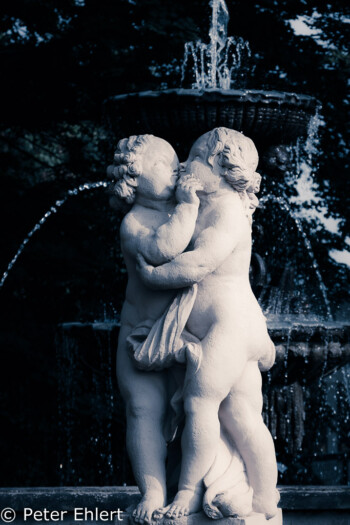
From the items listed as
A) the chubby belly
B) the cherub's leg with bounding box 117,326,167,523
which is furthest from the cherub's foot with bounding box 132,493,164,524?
the chubby belly

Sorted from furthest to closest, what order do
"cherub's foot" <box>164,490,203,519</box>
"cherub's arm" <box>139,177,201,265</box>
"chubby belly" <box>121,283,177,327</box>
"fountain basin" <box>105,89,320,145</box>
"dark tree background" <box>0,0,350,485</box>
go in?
"dark tree background" <box>0,0,350,485</box> < "fountain basin" <box>105,89,320,145</box> < "chubby belly" <box>121,283,177,327</box> < "cherub's arm" <box>139,177,201,265</box> < "cherub's foot" <box>164,490,203,519</box>

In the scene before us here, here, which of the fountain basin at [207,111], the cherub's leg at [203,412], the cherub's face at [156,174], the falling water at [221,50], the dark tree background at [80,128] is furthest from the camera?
the dark tree background at [80,128]

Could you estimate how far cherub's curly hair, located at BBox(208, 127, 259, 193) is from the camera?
6145 millimetres

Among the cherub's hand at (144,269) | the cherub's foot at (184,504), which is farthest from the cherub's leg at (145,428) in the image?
the cherub's hand at (144,269)

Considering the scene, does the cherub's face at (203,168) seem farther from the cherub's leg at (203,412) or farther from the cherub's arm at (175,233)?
the cherub's leg at (203,412)

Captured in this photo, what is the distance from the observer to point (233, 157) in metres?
6.14

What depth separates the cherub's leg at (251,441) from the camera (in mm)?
5980

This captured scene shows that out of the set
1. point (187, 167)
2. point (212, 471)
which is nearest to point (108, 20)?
point (187, 167)

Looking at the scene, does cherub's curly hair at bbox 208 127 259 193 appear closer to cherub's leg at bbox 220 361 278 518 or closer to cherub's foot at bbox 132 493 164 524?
cherub's leg at bbox 220 361 278 518

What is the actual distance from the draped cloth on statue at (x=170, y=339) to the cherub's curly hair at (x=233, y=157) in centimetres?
59

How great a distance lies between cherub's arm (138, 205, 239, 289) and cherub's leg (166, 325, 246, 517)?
12.9 inches

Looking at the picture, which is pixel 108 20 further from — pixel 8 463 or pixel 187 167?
pixel 187 167

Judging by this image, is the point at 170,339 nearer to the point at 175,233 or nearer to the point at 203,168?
the point at 175,233

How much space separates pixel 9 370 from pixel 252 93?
5.44m
